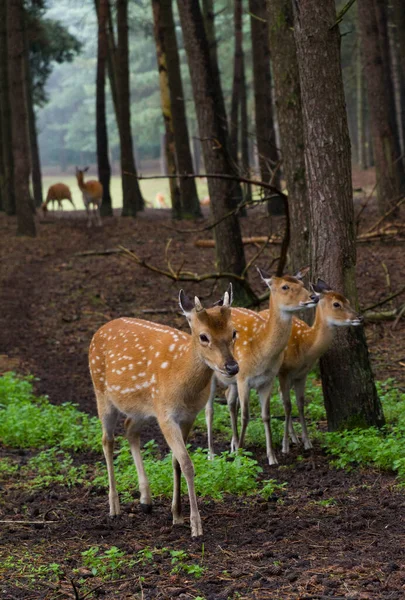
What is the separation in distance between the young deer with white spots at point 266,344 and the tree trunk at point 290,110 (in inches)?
74.2

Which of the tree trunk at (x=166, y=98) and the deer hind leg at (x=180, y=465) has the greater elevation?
the tree trunk at (x=166, y=98)

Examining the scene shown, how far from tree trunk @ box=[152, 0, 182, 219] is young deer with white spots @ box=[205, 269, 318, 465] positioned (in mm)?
14038

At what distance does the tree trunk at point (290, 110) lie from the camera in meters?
10.0

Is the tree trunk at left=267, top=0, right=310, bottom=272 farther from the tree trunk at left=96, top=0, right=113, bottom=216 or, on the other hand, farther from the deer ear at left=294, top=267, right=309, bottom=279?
the tree trunk at left=96, top=0, right=113, bottom=216

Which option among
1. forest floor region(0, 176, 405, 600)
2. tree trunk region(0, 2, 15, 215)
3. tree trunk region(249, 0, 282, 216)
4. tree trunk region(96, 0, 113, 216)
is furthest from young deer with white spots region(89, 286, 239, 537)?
tree trunk region(96, 0, 113, 216)

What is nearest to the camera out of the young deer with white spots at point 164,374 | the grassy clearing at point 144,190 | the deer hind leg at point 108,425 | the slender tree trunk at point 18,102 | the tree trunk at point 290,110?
the young deer with white spots at point 164,374

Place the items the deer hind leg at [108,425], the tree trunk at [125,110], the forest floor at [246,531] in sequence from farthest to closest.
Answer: the tree trunk at [125,110] → the deer hind leg at [108,425] → the forest floor at [246,531]

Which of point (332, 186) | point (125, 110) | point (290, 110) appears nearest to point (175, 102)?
point (125, 110)

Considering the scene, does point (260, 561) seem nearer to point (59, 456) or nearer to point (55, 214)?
point (59, 456)

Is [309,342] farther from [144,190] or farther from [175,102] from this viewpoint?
[144,190]

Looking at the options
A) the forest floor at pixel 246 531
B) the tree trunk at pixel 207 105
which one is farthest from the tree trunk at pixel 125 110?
the forest floor at pixel 246 531

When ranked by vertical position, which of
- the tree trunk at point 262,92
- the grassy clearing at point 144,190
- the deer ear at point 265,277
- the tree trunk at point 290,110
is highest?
the grassy clearing at point 144,190

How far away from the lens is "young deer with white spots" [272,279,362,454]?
25.9 feet

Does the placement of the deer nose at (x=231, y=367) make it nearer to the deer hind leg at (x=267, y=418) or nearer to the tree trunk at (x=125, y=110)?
the deer hind leg at (x=267, y=418)
